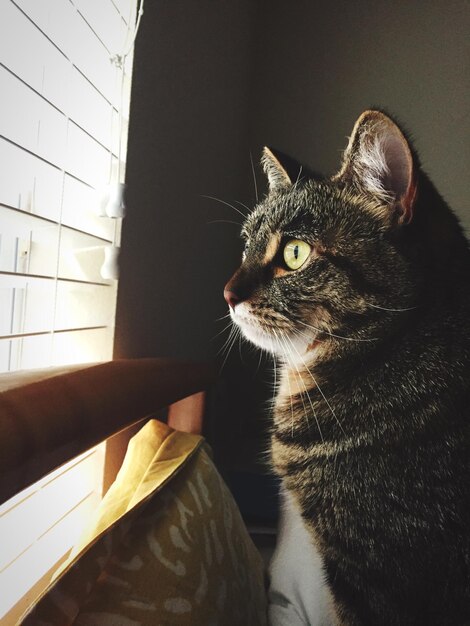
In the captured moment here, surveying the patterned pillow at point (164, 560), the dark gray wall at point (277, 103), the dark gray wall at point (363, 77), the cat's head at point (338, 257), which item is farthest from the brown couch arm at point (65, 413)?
the dark gray wall at point (363, 77)

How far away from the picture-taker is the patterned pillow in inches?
15.4

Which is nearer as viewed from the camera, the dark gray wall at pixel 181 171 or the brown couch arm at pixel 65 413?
the brown couch arm at pixel 65 413

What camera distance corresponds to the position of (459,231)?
0.69 metres

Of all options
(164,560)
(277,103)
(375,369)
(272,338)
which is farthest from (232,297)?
(277,103)

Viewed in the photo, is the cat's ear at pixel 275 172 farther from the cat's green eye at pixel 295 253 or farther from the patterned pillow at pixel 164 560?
the patterned pillow at pixel 164 560

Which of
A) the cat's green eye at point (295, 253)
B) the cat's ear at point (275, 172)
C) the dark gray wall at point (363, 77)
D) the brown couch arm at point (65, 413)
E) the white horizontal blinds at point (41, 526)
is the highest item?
the dark gray wall at point (363, 77)

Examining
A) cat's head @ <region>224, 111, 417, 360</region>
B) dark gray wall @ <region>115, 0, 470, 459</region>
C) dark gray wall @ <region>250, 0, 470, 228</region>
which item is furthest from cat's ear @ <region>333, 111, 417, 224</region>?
dark gray wall @ <region>250, 0, 470, 228</region>

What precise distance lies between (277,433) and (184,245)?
606mm

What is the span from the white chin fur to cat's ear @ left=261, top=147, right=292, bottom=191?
29 cm

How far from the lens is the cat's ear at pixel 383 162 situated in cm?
58

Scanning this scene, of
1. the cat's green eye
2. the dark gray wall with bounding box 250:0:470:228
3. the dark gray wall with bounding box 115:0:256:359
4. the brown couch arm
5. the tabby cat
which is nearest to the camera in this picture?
the brown couch arm

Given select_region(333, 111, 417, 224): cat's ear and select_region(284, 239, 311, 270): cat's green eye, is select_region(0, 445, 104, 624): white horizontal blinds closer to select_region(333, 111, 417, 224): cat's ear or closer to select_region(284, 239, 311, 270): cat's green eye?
select_region(284, 239, 311, 270): cat's green eye

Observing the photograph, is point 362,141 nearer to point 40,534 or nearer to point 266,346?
point 266,346

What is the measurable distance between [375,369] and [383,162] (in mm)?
294
